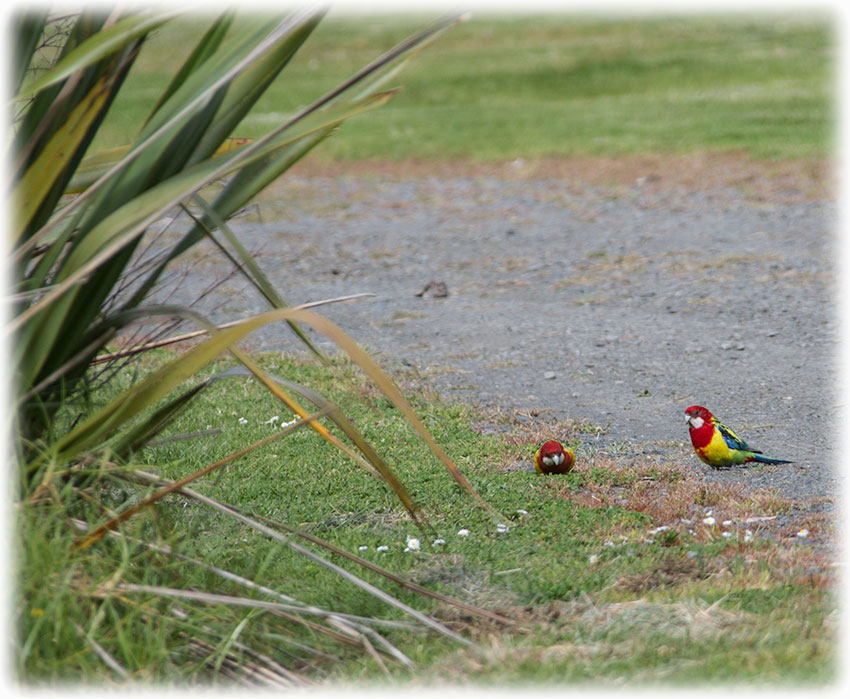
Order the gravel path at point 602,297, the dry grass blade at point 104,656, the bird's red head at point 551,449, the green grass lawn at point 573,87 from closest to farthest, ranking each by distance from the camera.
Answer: the dry grass blade at point 104,656 < the bird's red head at point 551,449 < the gravel path at point 602,297 < the green grass lawn at point 573,87

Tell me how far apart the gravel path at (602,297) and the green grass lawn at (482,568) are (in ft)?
2.04

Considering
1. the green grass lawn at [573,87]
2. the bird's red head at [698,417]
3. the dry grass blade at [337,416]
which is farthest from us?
the green grass lawn at [573,87]

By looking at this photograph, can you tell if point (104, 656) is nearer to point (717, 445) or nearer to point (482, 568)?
point (482, 568)

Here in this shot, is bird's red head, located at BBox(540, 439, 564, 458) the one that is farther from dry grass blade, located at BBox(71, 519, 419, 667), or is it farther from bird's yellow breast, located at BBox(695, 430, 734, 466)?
dry grass blade, located at BBox(71, 519, 419, 667)

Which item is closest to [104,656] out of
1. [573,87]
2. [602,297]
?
[602,297]

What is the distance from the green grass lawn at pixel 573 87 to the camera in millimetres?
14883

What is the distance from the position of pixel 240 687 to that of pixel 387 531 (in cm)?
121

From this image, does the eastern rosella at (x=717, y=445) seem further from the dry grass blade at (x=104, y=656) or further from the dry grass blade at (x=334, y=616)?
the dry grass blade at (x=104, y=656)

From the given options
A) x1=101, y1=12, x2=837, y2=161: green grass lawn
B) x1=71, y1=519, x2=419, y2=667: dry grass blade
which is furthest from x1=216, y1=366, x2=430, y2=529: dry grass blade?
x1=101, y1=12, x2=837, y2=161: green grass lawn

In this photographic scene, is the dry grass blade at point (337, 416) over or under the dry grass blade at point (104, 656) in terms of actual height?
over

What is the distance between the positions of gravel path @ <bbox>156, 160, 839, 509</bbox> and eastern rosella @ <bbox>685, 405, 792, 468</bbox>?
0.06 metres

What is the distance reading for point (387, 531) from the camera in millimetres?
3695

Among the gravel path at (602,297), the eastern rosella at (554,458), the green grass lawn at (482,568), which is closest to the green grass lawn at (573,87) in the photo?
the gravel path at (602,297)

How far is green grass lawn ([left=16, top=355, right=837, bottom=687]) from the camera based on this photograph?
251cm
